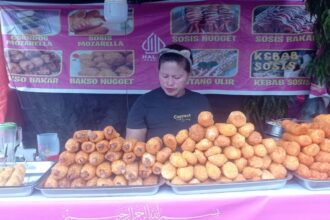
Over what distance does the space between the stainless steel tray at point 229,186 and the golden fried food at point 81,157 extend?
0.38m

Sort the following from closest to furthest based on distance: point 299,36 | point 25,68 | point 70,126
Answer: point 299,36 < point 25,68 < point 70,126

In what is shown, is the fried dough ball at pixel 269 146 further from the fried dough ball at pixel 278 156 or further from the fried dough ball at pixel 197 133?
the fried dough ball at pixel 197 133

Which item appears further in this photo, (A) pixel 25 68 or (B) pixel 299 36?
(A) pixel 25 68

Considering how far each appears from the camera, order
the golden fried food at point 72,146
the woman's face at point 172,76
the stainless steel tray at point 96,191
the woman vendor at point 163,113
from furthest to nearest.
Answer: the woman vendor at point 163,113
the woman's face at point 172,76
the golden fried food at point 72,146
the stainless steel tray at point 96,191

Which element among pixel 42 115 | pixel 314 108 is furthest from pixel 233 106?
pixel 42 115

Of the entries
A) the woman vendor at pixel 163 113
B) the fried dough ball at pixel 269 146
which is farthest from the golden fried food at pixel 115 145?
the woman vendor at pixel 163 113

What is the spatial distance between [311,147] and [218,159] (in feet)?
1.49

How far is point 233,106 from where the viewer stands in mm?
4113

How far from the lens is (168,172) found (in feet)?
5.46

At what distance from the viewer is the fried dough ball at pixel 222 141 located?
5.54ft

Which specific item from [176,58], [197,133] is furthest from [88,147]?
[176,58]

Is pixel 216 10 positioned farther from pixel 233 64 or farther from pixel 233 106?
pixel 233 106

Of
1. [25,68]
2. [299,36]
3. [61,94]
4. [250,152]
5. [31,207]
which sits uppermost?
[299,36]

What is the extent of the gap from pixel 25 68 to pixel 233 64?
219 centimetres
